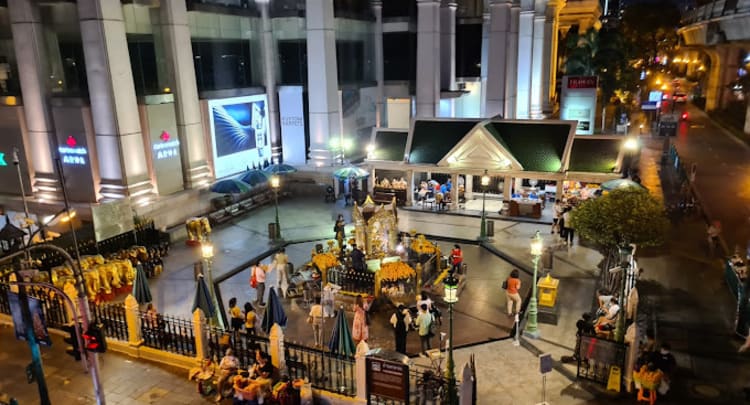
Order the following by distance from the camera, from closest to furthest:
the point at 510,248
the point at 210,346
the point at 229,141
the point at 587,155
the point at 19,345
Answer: the point at 210,346 < the point at 19,345 < the point at 510,248 < the point at 587,155 < the point at 229,141

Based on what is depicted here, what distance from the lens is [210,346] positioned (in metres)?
13.9

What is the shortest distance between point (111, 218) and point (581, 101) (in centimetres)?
3046

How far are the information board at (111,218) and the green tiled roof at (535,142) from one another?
16.6 meters

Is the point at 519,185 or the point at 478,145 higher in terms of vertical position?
the point at 478,145

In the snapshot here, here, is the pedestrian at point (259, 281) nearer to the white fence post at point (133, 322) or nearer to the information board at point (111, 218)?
the white fence post at point (133, 322)

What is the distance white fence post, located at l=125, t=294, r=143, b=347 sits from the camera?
47.8 ft

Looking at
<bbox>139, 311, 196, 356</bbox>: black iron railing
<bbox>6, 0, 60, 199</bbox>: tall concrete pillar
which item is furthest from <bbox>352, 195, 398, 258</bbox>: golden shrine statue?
<bbox>6, 0, 60, 199</bbox>: tall concrete pillar

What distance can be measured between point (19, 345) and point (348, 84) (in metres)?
26.7

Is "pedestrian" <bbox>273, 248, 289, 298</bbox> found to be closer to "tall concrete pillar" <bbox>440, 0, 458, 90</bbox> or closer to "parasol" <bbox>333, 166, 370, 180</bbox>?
"parasol" <bbox>333, 166, 370, 180</bbox>

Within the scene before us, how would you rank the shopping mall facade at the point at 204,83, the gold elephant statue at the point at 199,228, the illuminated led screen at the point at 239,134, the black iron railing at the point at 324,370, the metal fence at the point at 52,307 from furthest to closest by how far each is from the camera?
1. the illuminated led screen at the point at 239,134
2. the shopping mall facade at the point at 204,83
3. the gold elephant statue at the point at 199,228
4. the metal fence at the point at 52,307
5. the black iron railing at the point at 324,370

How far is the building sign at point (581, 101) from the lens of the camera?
124ft

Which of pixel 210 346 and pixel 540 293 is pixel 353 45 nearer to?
pixel 540 293

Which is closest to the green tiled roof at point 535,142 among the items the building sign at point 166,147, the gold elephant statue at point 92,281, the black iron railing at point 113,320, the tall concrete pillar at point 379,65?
the tall concrete pillar at point 379,65

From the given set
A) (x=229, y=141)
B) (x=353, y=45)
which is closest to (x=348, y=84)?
(x=353, y=45)
